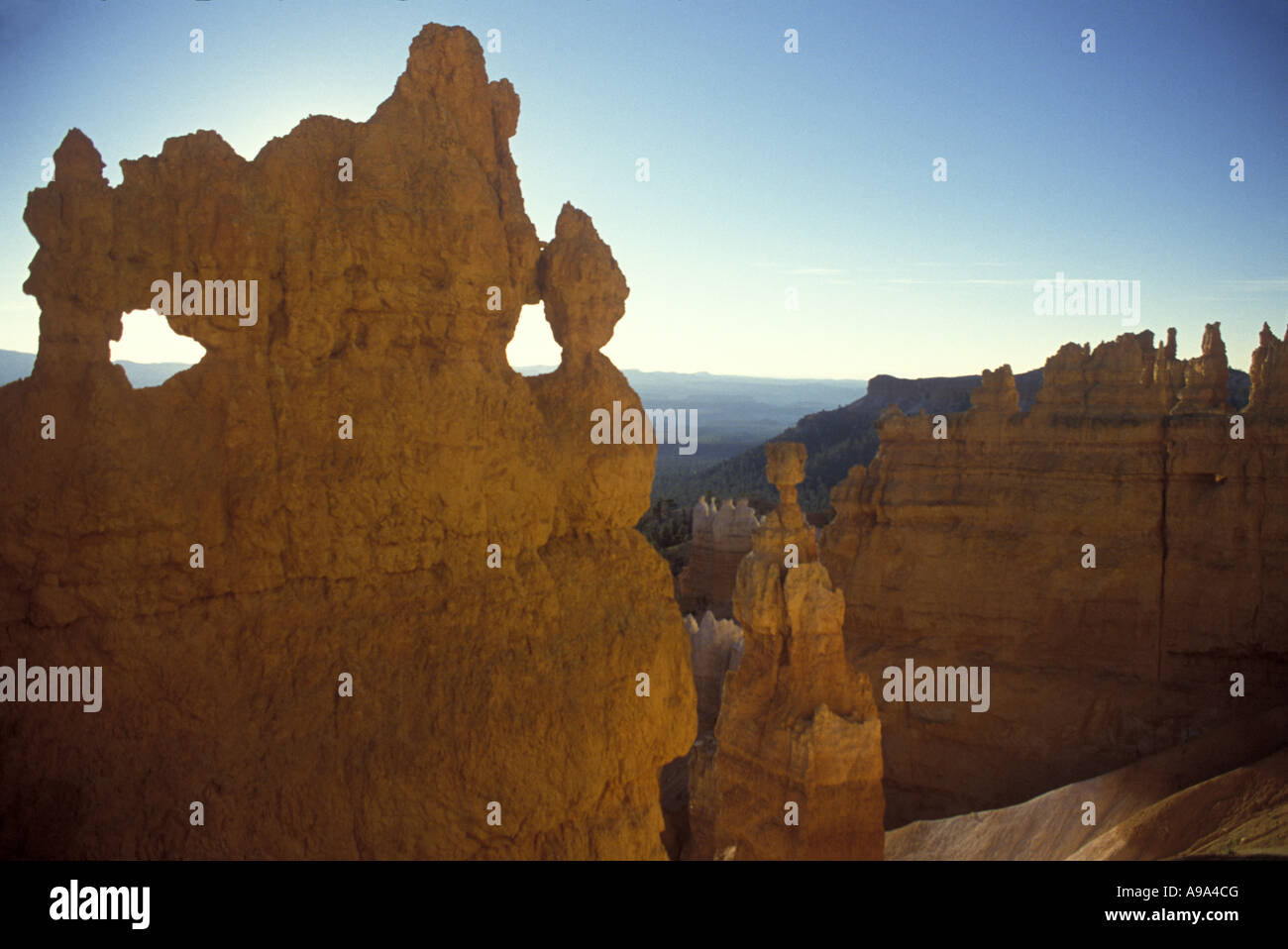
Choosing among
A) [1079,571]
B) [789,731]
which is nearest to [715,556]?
[1079,571]

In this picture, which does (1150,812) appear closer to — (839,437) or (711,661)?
(711,661)

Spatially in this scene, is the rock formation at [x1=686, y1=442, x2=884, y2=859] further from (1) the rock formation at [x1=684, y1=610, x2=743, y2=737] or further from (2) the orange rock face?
(2) the orange rock face

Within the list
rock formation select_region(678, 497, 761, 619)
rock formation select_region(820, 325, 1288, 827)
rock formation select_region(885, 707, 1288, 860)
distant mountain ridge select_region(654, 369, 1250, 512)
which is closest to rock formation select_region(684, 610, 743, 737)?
rock formation select_region(820, 325, 1288, 827)

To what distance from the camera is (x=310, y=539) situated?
6.18 meters

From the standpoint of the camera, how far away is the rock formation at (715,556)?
103 feet

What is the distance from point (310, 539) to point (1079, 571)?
21.0 m

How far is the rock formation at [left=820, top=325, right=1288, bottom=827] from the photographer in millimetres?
20562

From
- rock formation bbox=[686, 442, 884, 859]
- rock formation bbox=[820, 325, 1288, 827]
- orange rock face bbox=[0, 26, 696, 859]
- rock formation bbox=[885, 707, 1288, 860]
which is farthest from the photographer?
rock formation bbox=[820, 325, 1288, 827]

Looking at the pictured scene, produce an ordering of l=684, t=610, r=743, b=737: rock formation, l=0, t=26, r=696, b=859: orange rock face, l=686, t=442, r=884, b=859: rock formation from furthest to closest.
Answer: l=684, t=610, r=743, b=737: rock formation < l=686, t=442, r=884, b=859: rock formation < l=0, t=26, r=696, b=859: orange rock face

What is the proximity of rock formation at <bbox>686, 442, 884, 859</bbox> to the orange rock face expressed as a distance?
8580 millimetres

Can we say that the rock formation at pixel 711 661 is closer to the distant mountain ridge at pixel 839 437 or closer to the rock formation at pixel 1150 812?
the rock formation at pixel 1150 812

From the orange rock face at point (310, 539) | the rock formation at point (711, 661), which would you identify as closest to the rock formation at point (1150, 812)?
the rock formation at point (711, 661)

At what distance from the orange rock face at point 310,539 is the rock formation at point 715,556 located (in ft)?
79.5

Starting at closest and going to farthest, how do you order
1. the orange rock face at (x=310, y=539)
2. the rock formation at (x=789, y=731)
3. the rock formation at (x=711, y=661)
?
1. the orange rock face at (x=310, y=539)
2. the rock formation at (x=789, y=731)
3. the rock formation at (x=711, y=661)
